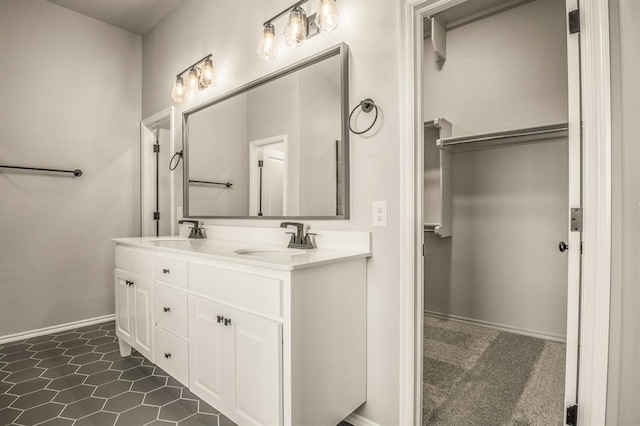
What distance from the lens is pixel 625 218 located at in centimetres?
106

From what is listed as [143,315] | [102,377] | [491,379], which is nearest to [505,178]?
[491,379]

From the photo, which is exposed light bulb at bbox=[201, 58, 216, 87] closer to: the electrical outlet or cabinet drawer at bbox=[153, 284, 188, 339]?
cabinet drawer at bbox=[153, 284, 188, 339]

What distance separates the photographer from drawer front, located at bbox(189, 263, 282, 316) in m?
1.27

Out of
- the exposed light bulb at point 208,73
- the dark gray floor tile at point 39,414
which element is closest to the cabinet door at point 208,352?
the dark gray floor tile at point 39,414

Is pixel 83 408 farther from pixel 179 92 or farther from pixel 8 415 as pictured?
pixel 179 92

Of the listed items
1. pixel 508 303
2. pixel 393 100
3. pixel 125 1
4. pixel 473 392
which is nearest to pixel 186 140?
pixel 125 1

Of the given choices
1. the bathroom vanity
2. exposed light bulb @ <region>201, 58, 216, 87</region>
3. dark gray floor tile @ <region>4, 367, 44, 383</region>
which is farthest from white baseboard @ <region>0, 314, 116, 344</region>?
exposed light bulb @ <region>201, 58, 216, 87</region>

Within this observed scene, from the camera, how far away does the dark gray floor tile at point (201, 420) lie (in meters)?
1.61

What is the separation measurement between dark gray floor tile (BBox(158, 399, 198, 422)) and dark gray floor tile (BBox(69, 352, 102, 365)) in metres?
0.97

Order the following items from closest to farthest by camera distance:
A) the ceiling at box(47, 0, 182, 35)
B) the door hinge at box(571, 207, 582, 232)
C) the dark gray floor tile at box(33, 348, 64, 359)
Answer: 1. the door hinge at box(571, 207, 582, 232)
2. the dark gray floor tile at box(33, 348, 64, 359)
3. the ceiling at box(47, 0, 182, 35)

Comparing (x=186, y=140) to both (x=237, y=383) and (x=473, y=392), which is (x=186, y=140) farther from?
(x=473, y=392)

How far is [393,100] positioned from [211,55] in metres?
1.66

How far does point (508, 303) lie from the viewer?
2.82m

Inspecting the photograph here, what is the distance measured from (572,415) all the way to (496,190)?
2045 millimetres
